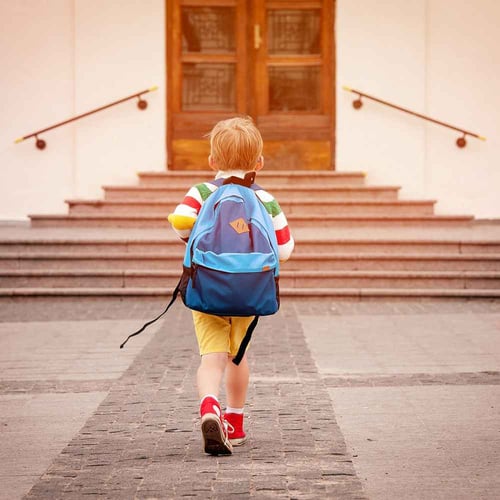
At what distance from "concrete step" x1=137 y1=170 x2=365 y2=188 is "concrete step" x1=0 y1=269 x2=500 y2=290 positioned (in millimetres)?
2591

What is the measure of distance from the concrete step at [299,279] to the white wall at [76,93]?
127 inches

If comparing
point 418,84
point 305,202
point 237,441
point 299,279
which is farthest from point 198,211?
point 418,84

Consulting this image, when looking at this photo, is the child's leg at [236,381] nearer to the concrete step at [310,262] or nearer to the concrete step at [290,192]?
the concrete step at [310,262]

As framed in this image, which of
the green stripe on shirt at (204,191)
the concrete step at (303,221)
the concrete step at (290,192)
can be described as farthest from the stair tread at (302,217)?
the green stripe on shirt at (204,191)

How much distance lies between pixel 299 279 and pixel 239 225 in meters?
6.58

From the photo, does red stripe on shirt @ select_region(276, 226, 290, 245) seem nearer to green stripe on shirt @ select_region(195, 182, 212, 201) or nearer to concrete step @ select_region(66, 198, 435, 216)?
green stripe on shirt @ select_region(195, 182, 212, 201)

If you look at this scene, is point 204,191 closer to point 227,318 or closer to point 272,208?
point 272,208

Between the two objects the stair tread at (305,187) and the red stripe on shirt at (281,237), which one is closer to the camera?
the red stripe on shirt at (281,237)

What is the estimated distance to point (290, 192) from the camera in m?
13.5

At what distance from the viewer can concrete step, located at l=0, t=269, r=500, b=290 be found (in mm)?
11211

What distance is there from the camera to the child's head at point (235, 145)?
16.0 ft

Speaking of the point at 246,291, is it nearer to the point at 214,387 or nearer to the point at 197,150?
the point at 214,387

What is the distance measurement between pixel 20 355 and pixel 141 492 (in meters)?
3.87

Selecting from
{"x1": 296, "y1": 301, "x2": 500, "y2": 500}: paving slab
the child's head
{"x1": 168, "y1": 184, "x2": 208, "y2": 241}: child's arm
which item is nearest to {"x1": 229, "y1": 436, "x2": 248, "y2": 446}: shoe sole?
{"x1": 296, "y1": 301, "x2": 500, "y2": 500}: paving slab
